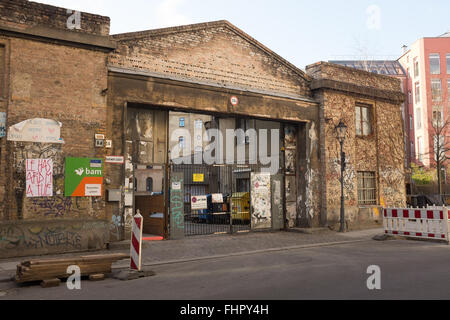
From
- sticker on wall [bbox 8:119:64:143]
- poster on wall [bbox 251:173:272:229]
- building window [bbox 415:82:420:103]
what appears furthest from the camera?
building window [bbox 415:82:420:103]

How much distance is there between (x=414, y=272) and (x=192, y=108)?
8577 mm

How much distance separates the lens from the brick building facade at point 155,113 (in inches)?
402

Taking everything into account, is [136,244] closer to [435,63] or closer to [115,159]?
[115,159]

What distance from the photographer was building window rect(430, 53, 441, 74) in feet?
154

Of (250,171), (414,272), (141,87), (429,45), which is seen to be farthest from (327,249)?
(429,45)

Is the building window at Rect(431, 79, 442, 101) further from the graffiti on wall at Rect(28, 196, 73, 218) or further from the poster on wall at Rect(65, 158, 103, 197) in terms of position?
the graffiti on wall at Rect(28, 196, 73, 218)

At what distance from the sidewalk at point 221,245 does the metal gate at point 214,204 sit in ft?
2.93

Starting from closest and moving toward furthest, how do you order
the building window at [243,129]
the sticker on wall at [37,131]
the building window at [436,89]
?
the sticker on wall at [37,131] < the building window at [243,129] < the building window at [436,89]

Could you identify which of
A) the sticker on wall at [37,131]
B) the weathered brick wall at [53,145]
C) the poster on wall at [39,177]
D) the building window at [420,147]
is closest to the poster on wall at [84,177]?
the weathered brick wall at [53,145]

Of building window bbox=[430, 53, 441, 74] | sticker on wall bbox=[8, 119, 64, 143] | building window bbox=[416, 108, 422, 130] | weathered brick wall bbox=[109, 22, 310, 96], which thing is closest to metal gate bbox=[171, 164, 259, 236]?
weathered brick wall bbox=[109, 22, 310, 96]

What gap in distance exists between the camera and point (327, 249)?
11.2m

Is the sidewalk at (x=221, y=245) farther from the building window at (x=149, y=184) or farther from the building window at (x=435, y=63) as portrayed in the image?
the building window at (x=435, y=63)

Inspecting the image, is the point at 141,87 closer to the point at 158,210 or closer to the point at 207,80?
the point at 207,80

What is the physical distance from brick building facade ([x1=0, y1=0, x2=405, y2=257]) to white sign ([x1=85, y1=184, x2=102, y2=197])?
6.6 inches
